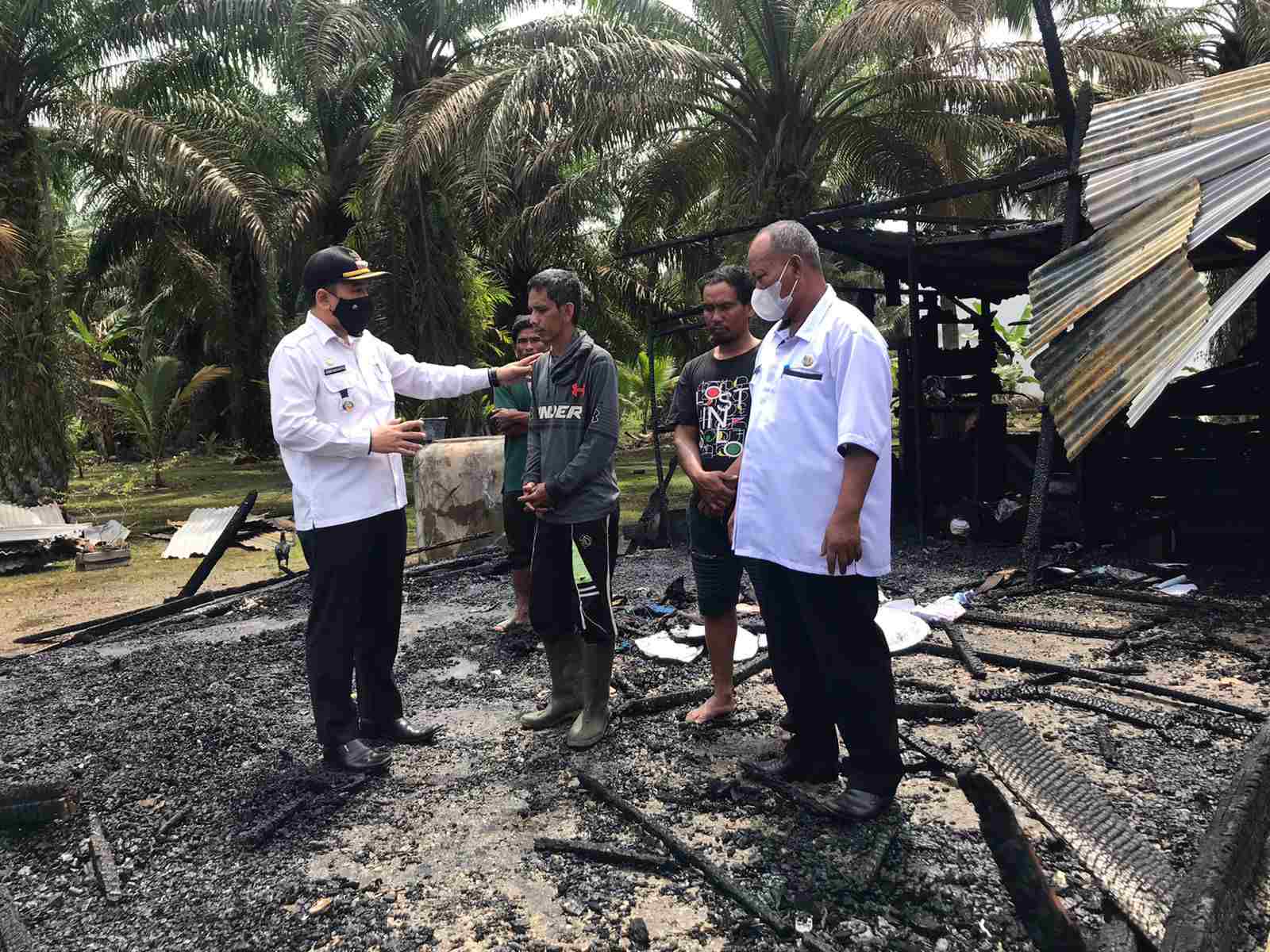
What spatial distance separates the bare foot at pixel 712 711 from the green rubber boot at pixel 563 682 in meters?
0.55

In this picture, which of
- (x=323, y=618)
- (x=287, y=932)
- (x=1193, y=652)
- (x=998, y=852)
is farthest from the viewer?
(x=1193, y=652)

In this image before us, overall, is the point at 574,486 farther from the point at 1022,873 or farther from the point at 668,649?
the point at 1022,873

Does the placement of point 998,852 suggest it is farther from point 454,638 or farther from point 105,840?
point 454,638

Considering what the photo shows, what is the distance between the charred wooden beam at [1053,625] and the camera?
5840mm

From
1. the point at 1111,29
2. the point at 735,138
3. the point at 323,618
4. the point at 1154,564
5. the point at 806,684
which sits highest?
the point at 1111,29

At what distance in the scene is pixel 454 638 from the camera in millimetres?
6234

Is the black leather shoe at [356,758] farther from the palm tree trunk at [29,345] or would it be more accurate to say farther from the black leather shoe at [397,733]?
the palm tree trunk at [29,345]

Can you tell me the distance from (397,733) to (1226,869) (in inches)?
126

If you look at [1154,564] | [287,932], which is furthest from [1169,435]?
[287,932]

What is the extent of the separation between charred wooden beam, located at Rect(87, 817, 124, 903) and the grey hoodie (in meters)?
2.02

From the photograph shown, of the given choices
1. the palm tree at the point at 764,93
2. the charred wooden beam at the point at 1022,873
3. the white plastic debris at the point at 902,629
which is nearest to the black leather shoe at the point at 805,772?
the charred wooden beam at the point at 1022,873

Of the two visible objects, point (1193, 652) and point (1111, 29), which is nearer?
point (1193, 652)

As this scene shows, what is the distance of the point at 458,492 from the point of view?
28.9ft

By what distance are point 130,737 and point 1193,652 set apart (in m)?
5.65
